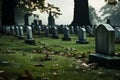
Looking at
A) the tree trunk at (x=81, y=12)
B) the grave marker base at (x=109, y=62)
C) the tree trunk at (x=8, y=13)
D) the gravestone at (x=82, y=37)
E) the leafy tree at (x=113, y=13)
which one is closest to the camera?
the grave marker base at (x=109, y=62)

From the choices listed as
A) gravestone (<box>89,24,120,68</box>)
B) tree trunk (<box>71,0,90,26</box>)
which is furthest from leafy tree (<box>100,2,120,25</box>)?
gravestone (<box>89,24,120,68</box>)

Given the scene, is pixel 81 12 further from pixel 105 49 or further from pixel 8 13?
pixel 105 49

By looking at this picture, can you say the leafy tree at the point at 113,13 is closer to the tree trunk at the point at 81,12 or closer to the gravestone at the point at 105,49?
the tree trunk at the point at 81,12

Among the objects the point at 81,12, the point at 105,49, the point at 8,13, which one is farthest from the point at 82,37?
the point at 8,13

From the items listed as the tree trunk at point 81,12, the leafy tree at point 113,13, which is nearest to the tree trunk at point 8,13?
the tree trunk at point 81,12

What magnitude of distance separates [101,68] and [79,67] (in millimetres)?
606

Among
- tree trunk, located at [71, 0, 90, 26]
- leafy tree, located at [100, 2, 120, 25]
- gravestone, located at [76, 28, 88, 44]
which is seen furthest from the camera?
leafy tree, located at [100, 2, 120, 25]

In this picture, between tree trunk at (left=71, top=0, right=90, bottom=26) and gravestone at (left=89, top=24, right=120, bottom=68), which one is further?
tree trunk at (left=71, top=0, right=90, bottom=26)

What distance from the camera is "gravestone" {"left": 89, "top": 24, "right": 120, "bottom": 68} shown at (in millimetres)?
10102

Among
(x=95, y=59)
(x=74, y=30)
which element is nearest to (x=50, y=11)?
(x=74, y=30)

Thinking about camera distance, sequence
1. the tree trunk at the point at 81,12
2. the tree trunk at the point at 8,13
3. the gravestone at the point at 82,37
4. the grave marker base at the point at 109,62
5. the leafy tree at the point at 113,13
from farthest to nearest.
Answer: the leafy tree at the point at 113,13 → the tree trunk at the point at 8,13 → the tree trunk at the point at 81,12 → the gravestone at the point at 82,37 → the grave marker base at the point at 109,62

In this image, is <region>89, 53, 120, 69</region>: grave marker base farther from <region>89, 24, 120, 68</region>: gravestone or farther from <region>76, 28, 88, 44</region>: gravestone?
<region>76, 28, 88, 44</region>: gravestone

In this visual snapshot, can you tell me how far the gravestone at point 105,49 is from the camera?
10.1m

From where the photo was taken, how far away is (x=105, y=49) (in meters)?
10.8
